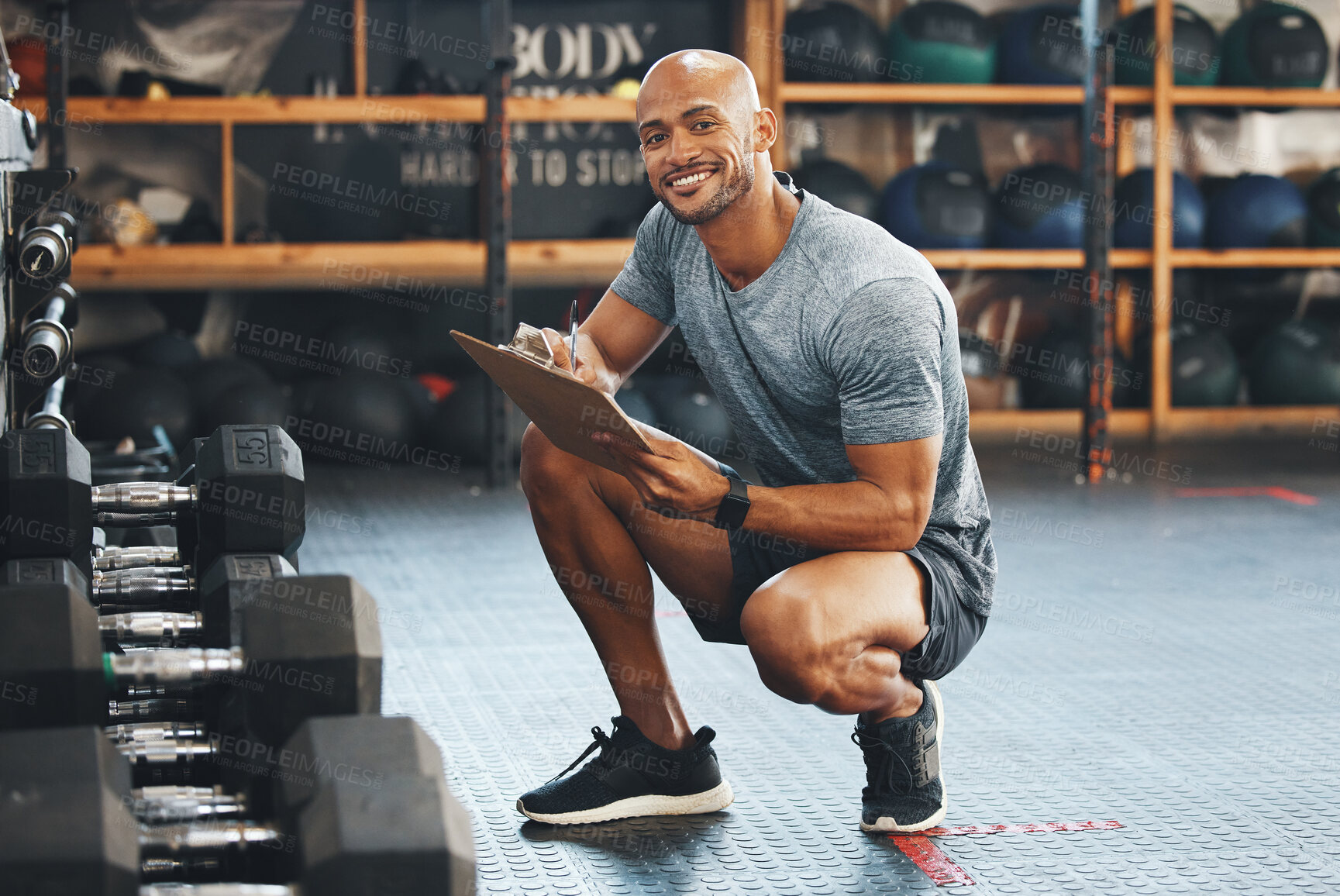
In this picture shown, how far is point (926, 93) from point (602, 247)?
4.65 ft

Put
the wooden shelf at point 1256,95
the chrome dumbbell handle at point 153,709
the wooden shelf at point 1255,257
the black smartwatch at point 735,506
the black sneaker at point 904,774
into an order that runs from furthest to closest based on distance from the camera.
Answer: the wooden shelf at point 1256,95 → the wooden shelf at point 1255,257 → the black sneaker at point 904,774 → the black smartwatch at point 735,506 → the chrome dumbbell handle at point 153,709

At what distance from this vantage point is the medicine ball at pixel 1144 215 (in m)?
5.44

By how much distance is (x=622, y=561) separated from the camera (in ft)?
5.71

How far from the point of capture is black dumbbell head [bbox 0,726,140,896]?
897 millimetres

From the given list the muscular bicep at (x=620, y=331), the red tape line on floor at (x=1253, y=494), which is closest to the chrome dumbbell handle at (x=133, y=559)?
the muscular bicep at (x=620, y=331)

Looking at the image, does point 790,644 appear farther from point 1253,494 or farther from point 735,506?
point 1253,494

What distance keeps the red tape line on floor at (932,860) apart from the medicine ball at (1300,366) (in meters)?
4.40

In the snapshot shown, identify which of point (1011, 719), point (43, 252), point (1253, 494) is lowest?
point (1253, 494)

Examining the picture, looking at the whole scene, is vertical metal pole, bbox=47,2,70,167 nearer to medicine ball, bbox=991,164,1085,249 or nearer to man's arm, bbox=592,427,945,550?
medicine ball, bbox=991,164,1085,249

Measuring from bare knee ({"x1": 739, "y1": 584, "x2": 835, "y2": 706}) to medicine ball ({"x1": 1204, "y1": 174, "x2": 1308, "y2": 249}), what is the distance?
14.8ft

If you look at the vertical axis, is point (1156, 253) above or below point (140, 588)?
above

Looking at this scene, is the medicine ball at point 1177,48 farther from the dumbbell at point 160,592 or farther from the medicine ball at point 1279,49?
the dumbbell at point 160,592

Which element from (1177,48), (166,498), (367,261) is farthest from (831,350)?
(1177,48)

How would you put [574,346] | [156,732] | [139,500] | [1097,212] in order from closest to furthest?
[156,732] → [139,500] → [574,346] → [1097,212]
